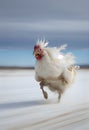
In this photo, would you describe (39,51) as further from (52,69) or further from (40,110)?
(40,110)

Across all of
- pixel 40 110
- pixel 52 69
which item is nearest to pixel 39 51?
pixel 52 69

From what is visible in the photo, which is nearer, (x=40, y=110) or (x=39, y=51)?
(x=40, y=110)

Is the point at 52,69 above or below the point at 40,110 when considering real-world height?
above

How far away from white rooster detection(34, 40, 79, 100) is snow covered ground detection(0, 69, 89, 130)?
0.27 feet

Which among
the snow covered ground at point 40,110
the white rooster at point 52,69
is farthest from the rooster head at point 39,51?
the snow covered ground at point 40,110

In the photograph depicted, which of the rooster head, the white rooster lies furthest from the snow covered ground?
the rooster head

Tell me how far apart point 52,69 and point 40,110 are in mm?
218

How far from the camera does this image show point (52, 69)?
5.39ft

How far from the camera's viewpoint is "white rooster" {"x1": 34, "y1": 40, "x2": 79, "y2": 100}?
64.9 inches

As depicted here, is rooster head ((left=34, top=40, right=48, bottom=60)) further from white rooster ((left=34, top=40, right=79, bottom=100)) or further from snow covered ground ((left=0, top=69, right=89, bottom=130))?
snow covered ground ((left=0, top=69, right=89, bottom=130))

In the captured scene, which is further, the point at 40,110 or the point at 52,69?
the point at 52,69

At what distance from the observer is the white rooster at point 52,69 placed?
1.65 m

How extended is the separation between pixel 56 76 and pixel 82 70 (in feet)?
5.83

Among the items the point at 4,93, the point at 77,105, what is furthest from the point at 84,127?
the point at 4,93
